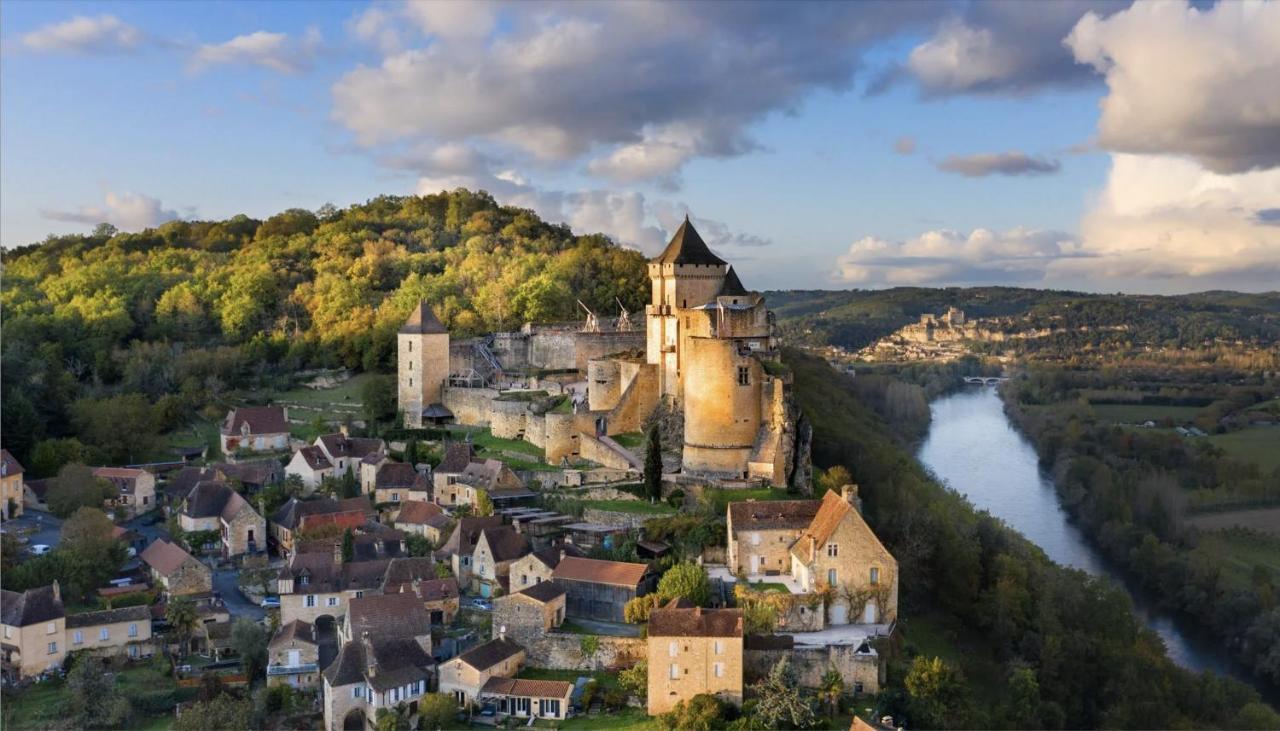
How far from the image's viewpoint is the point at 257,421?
35.7 metres

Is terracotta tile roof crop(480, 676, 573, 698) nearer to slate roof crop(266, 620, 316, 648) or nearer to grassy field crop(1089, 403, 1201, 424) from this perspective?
slate roof crop(266, 620, 316, 648)

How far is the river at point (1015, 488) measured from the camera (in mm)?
34250

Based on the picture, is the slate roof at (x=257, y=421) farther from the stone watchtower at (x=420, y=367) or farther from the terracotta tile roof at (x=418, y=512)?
the terracotta tile roof at (x=418, y=512)

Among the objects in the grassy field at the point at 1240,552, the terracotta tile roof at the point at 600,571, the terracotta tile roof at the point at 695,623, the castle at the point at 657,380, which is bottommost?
the grassy field at the point at 1240,552

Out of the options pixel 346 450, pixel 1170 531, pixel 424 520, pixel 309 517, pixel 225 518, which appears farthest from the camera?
pixel 1170 531

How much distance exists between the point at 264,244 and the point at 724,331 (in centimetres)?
3818

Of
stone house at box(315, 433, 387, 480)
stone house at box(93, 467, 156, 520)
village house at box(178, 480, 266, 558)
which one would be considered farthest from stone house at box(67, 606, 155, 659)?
stone house at box(315, 433, 387, 480)

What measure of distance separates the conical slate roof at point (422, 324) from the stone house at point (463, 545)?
38.7ft

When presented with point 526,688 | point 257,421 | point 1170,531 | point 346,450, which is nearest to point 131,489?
point 257,421

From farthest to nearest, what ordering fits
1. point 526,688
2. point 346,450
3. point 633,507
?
point 346,450
point 633,507
point 526,688

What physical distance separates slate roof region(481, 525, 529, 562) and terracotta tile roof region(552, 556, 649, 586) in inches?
74.0

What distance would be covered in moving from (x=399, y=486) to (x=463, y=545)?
5.68 meters

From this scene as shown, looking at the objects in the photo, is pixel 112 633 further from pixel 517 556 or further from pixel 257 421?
pixel 257 421

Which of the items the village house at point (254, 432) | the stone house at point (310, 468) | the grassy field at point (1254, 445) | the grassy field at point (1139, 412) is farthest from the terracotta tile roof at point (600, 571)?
the grassy field at point (1139, 412)
